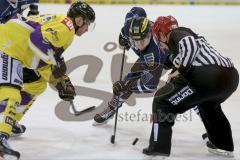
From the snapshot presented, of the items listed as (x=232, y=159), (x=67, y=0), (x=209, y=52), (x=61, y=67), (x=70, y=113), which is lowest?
(x=67, y=0)

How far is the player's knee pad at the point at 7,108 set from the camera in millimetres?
3199

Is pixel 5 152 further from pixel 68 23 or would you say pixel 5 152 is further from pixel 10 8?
pixel 10 8

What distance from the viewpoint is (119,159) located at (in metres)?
3.46

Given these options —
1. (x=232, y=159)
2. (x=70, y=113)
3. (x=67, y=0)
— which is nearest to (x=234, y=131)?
(x=232, y=159)

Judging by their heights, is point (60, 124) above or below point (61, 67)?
below

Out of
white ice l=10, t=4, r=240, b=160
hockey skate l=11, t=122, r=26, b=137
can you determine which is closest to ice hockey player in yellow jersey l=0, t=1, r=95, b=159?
white ice l=10, t=4, r=240, b=160

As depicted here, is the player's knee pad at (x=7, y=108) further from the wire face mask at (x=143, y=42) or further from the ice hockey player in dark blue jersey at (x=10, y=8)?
the ice hockey player in dark blue jersey at (x=10, y=8)

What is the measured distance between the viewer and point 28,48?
3471mm

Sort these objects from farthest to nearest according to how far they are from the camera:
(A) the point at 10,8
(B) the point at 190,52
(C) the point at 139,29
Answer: (A) the point at 10,8
(C) the point at 139,29
(B) the point at 190,52

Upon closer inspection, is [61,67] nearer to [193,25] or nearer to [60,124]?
[60,124]

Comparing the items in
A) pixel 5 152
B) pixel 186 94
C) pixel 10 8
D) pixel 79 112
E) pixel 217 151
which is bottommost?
pixel 79 112

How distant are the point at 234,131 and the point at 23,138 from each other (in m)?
1.69

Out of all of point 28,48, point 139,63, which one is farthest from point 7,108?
point 139,63

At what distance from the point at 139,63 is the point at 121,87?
35 centimetres
